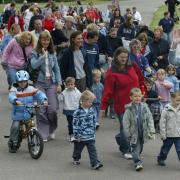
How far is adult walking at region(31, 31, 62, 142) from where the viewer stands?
442 inches

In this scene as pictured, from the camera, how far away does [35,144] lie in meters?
10.3

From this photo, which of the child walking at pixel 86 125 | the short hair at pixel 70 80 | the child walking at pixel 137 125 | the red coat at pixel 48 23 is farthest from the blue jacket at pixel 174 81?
the red coat at pixel 48 23

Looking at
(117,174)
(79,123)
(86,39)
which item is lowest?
(117,174)

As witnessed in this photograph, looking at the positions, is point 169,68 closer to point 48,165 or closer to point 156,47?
point 156,47

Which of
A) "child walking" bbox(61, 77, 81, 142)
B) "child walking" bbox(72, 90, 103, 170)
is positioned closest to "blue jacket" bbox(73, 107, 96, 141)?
"child walking" bbox(72, 90, 103, 170)

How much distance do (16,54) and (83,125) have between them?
3.60m

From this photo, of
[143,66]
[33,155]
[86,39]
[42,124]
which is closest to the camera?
[33,155]

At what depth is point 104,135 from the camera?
12258 mm

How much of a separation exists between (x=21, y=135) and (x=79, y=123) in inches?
53.7

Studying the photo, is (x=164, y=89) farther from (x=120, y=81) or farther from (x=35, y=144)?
(x=35, y=144)

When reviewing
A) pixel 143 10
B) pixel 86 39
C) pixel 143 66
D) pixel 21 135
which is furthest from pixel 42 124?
pixel 143 10

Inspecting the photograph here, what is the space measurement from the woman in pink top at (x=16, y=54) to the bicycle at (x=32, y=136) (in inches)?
86.3

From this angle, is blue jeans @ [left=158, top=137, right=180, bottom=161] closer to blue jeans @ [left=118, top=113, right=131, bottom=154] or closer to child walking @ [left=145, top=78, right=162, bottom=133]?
blue jeans @ [left=118, top=113, right=131, bottom=154]

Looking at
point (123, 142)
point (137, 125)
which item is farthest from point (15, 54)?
point (137, 125)
